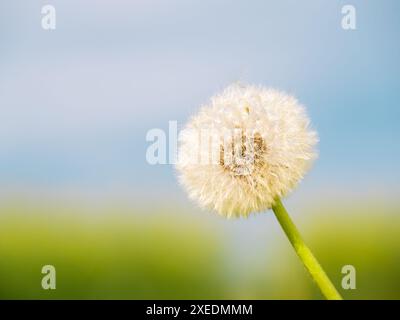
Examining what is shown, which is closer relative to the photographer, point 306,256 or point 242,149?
point 306,256

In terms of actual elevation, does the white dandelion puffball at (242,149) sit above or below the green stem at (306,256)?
above

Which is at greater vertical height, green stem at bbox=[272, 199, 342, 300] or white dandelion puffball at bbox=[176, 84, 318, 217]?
white dandelion puffball at bbox=[176, 84, 318, 217]

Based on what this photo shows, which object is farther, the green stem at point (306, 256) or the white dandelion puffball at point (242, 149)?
the white dandelion puffball at point (242, 149)

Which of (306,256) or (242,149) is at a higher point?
(242,149)

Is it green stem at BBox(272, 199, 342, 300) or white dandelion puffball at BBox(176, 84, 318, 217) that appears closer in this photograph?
green stem at BBox(272, 199, 342, 300)
